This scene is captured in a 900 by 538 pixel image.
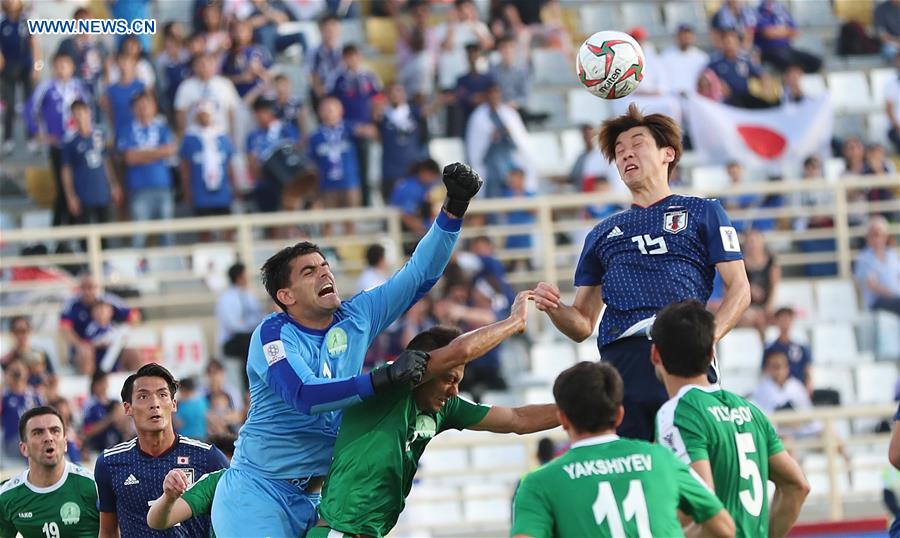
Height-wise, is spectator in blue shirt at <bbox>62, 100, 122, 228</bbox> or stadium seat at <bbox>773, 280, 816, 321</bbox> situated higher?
spectator in blue shirt at <bbox>62, 100, 122, 228</bbox>

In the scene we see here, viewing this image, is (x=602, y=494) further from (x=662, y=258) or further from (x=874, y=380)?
(x=874, y=380)

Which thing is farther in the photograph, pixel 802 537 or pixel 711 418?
pixel 802 537

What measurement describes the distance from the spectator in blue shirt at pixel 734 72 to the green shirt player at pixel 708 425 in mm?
13313

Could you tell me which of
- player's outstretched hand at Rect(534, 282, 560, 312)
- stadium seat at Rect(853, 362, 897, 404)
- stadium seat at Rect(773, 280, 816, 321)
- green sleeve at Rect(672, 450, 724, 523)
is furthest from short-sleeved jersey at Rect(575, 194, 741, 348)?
stadium seat at Rect(773, 280, 816, 321)

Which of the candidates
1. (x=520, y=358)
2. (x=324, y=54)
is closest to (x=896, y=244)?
(x=520, y=358)

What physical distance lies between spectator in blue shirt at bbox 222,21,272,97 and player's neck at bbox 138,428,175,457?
977 centimetres

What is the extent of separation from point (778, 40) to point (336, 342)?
48.1ft

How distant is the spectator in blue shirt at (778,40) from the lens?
2136 cm

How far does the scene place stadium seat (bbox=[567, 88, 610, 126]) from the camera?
20375mm

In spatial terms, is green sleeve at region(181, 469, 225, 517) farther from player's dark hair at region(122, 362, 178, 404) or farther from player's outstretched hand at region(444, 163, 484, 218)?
player's outstretched hand at region(444, 163, 484, 218)

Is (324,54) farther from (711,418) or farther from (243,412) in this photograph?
(711,418)

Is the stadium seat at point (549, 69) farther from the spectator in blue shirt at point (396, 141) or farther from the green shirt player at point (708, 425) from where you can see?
the green shirt player at point (708, 425)

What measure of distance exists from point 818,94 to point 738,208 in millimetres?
3145

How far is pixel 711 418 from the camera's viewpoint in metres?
6.69
